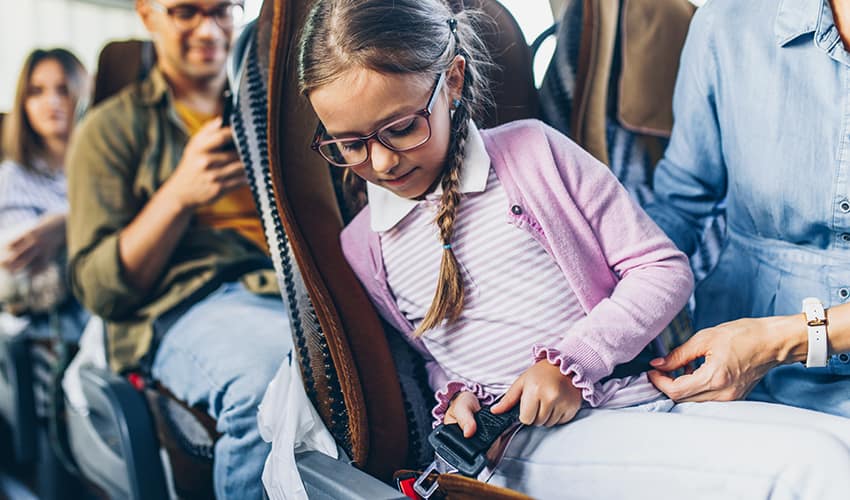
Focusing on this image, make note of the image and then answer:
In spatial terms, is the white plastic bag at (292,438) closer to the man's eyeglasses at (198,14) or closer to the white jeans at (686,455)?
the white jeans at (686,455)

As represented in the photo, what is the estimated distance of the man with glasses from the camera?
1097 mm

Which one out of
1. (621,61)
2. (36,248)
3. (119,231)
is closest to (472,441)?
(621,61)

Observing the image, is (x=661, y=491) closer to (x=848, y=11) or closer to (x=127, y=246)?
(x=848, y=11)

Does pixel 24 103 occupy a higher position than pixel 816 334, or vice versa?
pixel 24 103

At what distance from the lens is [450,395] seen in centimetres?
68

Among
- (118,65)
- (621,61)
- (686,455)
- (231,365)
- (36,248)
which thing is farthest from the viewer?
(36,248)

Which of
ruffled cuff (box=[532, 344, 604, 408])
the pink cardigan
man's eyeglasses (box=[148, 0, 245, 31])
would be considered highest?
man's eyeglasses (box=[148, 0, 245, 31])

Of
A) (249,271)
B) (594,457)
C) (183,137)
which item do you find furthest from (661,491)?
(183,137)

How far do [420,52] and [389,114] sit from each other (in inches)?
2.1

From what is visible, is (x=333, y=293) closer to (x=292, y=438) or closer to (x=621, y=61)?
(x=292, y=438)

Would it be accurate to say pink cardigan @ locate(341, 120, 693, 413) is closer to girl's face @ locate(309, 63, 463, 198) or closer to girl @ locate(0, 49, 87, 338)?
girl's face @ locate(309, 63, 463, 198)

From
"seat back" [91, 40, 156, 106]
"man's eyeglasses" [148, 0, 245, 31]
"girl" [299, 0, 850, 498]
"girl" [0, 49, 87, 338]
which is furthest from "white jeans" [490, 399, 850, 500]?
"girl" [0, 49, 87, 338]

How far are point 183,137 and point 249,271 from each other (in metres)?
0.23

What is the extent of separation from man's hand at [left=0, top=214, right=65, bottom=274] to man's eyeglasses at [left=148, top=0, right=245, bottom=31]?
726 mm
